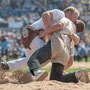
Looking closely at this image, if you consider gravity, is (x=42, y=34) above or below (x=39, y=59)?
above

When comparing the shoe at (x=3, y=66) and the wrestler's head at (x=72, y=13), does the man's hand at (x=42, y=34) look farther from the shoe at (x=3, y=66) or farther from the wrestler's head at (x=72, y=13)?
the shoe at (x=3, y=66)

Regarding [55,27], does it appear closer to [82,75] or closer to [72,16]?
[72,16]

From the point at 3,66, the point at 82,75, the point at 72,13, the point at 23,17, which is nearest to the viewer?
the point at 82,75

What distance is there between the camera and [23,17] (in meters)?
31.0

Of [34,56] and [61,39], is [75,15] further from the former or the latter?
[34,56]

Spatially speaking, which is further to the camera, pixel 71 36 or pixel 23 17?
pixel 23 17

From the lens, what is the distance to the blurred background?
26.3m

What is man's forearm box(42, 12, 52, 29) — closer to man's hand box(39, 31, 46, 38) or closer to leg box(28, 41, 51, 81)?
man's hand box(39, 31, 46, 38)

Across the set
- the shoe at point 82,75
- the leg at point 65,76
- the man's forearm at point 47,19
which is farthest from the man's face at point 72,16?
the shoe at point 82,75

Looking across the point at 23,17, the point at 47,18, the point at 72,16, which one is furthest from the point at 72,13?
the point at 23,17

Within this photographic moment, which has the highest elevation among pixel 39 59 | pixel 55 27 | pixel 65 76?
pixel 55 27

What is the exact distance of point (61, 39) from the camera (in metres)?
6.34

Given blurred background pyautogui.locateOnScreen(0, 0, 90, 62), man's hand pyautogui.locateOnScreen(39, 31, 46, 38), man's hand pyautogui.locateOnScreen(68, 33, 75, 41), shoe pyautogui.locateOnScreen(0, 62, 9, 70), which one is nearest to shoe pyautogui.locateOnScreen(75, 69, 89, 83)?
man's hand pyautogui.locateOnScreen(68, 33, 75, 41)

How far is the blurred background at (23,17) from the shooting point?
86.3 ft
